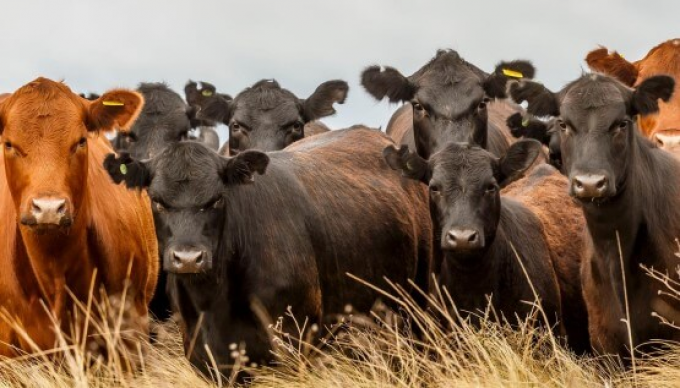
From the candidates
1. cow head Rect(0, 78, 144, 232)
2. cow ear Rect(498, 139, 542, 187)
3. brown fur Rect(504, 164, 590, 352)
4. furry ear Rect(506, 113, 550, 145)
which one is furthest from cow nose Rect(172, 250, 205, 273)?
furry ear Rect(506, 113, 550, 145)

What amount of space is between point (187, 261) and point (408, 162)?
2.18 metres

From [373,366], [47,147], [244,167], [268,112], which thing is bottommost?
[373,366]

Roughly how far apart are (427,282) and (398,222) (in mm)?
621

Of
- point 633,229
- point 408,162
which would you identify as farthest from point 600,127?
point 408,162

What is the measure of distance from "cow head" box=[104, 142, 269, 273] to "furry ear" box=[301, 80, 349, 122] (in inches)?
192

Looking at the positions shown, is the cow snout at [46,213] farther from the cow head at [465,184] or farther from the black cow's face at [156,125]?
the black cow's face at [156,125]

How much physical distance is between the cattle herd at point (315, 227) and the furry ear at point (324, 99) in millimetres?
2991

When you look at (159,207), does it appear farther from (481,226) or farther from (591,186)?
(591,186)

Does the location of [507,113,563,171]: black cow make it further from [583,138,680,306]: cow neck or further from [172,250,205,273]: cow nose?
[172,250,205,273]: cow nose

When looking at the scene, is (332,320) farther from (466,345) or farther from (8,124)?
(8,124)

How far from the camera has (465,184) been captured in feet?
27.3

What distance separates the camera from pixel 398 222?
9.30m

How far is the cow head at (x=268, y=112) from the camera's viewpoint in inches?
474

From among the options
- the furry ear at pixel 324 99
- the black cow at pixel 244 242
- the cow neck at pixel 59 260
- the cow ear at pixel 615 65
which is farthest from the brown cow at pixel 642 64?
the cow neck at pixel 59 260
